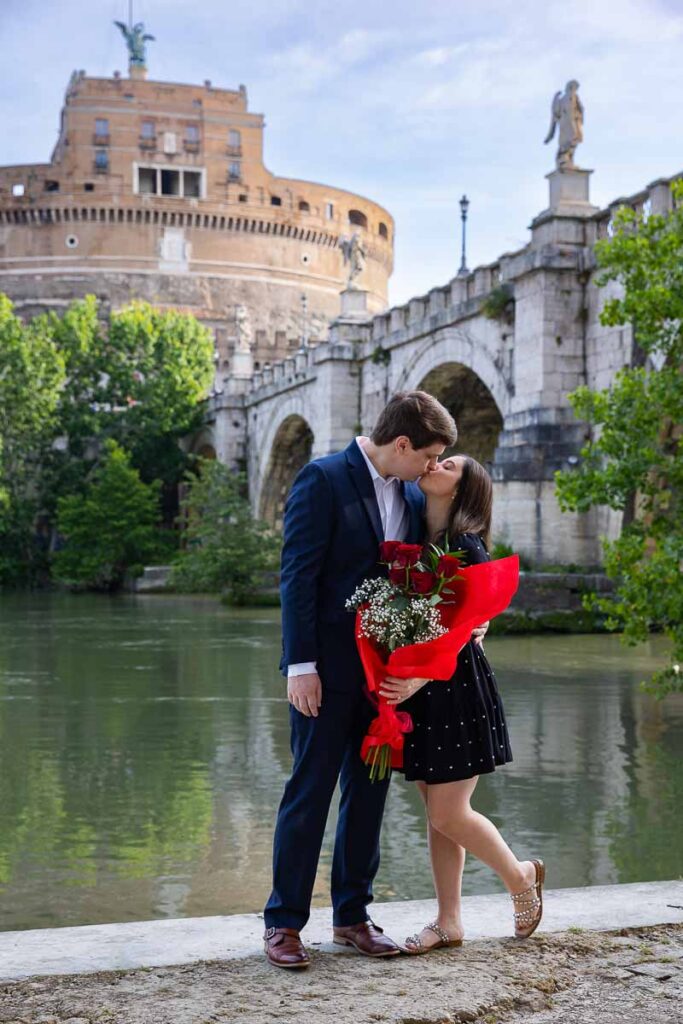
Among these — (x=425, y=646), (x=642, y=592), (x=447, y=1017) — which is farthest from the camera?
(x=642, y=592)

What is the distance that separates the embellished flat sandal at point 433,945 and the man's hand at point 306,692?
67 centimetres

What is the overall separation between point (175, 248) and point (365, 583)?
204 feet

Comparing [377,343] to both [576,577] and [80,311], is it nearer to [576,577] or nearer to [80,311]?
[576,577]

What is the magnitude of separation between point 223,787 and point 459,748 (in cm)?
427

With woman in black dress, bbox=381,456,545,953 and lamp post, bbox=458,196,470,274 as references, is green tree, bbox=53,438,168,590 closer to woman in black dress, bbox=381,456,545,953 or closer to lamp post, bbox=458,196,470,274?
lamp post, bbox=458,196,470,274

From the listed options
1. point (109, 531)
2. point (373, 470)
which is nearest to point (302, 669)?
point (373, 470)

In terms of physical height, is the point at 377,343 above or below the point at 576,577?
above

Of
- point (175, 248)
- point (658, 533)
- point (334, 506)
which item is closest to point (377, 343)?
point (658, 533)

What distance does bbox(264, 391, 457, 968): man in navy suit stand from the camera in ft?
11.4

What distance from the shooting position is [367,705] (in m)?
3.54

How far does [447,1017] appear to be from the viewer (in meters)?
2.92

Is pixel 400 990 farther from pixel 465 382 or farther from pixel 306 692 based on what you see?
pixel 465 382

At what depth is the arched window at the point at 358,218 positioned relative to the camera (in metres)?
70.9

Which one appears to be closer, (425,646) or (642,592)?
(425,646)
